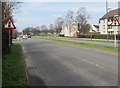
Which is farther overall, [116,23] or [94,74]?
[116,23]

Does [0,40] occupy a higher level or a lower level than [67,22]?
lower

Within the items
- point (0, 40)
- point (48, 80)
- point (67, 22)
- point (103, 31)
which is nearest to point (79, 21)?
point (67, 22)

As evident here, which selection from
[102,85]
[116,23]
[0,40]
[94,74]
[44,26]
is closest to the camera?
[102,85]

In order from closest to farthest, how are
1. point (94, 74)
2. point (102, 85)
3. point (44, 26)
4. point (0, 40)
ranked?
1. point (102, 85)
2. point (94, 74)
3. point (0, 40)
4. point (44, 26)

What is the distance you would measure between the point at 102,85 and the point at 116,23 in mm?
12474

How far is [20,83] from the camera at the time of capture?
581 cm

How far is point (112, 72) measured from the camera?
7.47m

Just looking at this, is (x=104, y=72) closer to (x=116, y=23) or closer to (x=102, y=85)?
(x=102, y=85)

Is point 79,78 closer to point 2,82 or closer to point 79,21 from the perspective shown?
point 2,82

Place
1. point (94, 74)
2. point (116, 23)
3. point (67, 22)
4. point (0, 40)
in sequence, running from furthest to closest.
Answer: point (67, 22) → point (116, 23) → point (0, 40) → point (94, 74)

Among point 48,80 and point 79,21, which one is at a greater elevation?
point 79,21

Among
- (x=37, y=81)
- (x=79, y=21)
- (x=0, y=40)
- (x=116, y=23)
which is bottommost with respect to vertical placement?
(x=37, y=81)

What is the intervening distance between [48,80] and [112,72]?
2895mm

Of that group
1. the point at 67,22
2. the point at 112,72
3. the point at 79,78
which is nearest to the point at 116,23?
the point at 112,72
